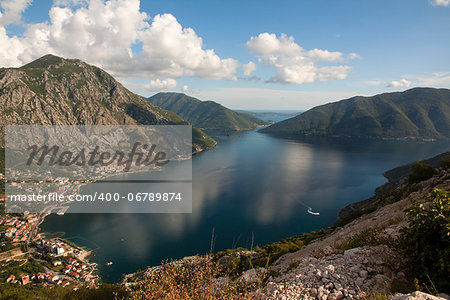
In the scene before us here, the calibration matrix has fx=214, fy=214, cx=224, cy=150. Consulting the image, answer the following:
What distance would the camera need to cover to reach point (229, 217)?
62.2 meters

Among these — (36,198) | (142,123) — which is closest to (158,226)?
(36,198)

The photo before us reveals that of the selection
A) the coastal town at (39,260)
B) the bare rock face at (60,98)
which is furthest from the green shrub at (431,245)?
the bare rock face at (60,98)

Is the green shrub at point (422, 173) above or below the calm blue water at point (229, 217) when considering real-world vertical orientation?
above

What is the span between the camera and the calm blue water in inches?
1960

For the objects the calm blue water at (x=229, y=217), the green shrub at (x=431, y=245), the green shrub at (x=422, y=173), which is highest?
the green shrub at (x=431, y=245)

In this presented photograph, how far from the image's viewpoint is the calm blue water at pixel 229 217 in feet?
163

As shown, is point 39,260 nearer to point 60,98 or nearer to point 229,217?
point 229,217

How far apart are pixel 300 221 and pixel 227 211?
→ 835 inches

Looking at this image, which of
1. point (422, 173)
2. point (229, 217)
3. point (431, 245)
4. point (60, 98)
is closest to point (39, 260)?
point (229, 217)

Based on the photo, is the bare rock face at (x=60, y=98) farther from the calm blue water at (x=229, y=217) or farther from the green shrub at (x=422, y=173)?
the green shrub at (x=422, y=173)

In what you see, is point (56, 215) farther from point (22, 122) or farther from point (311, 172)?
point (311, 172)

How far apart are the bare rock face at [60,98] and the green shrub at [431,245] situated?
155856mm

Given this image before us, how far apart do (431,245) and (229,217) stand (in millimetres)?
60353

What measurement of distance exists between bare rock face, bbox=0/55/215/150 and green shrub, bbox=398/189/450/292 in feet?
511
